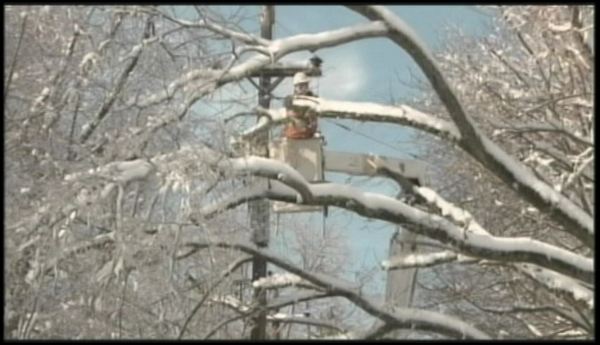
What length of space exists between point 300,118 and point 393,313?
7.55ft

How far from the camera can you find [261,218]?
9781 millimetres

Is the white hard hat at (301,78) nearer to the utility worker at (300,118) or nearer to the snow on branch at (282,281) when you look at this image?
the utility worker at (300,118)

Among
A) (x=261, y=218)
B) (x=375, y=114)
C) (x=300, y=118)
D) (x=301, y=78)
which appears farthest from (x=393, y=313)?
(x=301, y=78)

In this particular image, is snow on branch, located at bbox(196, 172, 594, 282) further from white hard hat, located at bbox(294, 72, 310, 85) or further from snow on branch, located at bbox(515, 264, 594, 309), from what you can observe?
white hard hat, located at bbox(294, 72, 310, 85)

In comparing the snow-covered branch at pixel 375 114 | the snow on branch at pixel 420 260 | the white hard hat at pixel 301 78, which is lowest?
the snow on branch at pixel 420 260

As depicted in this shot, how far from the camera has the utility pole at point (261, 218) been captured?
30.6 feet

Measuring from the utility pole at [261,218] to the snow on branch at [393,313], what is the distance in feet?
1.03

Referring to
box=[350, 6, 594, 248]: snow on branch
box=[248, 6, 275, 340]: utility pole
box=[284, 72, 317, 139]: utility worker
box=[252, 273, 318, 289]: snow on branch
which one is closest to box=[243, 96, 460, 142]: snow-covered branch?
box=[284, 72, 317, 139]: utility worker

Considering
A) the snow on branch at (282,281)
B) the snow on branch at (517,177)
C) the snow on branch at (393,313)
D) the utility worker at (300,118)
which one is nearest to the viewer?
the snow on branch at (517,177)

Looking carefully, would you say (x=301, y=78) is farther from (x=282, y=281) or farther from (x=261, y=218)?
(x=282, y=281)

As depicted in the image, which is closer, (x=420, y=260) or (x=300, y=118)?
(x=300, y=118)

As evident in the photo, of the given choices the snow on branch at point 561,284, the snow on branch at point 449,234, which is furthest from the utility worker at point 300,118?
the snow on branch at point 561,284

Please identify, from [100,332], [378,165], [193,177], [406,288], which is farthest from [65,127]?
[406,288]

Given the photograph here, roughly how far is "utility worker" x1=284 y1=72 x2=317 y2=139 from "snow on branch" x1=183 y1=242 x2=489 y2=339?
121 centimetres
